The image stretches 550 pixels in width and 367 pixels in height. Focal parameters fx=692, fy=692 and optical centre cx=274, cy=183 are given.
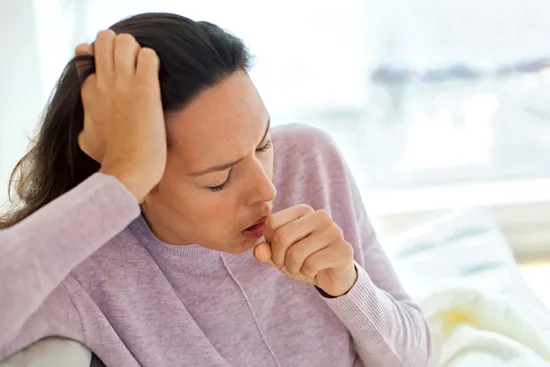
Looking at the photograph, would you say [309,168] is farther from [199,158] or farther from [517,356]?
[517,356]

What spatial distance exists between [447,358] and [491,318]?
146mm

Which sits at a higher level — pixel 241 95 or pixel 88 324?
pixel 241 95

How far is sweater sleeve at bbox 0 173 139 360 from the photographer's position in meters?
0.72

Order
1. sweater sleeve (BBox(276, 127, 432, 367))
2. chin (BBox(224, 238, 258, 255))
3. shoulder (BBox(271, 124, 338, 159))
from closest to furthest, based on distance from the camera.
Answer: chin (BBox(224, 238, 258, 255)) < sweater sleeve (BBox(276, 127, 432, 367)) < shoulder (BBox(271, 124, 338, 159))

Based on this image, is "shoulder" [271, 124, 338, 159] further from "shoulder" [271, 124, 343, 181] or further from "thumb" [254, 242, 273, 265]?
"thumb" [254, 242, 273, 265]

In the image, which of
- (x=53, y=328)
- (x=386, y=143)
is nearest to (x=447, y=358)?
(x=386, y=143)

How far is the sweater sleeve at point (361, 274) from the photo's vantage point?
1.05 metres

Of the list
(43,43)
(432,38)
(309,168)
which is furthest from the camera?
(432,38)

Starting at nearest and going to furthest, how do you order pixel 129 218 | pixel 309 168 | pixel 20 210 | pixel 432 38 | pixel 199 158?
pixel 129 218 → pixel 199 158 → pixel 20 210 → pixel 309 168 → pixel 432 38

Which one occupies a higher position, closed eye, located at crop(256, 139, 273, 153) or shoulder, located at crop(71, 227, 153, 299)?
closed eye, located at crop(256, 139, 273, 153)

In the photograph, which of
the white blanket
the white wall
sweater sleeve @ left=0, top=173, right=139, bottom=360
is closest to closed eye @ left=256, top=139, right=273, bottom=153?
sweater sleeve @ left=0, top=173, right=139, bottom=360

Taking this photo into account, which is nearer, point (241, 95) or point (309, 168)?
point (241, 95)

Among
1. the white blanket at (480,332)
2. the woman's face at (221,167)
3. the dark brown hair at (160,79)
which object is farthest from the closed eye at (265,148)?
the white blanket at (480,332)

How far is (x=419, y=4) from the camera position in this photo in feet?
5.09
